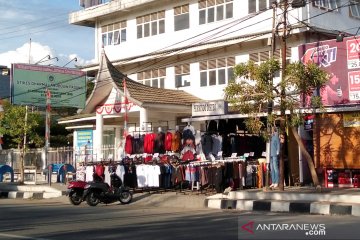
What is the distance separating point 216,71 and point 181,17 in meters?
3.81

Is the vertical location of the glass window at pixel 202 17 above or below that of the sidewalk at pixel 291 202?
above

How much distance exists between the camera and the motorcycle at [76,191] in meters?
16.7

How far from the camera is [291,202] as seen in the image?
44.5 feet

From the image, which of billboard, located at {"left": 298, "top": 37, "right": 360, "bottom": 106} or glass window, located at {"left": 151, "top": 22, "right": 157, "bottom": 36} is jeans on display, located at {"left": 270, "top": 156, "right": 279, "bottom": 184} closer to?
billboard, located at {"left": 298, "top": 37, "right": 360, "bottom": 106}

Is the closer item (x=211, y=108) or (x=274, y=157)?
(x=274, y=157)

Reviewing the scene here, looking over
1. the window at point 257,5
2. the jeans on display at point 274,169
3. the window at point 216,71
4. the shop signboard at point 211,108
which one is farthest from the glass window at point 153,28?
the jeans on display at point 274,169

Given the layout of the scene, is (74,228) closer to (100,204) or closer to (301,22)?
(100,204)

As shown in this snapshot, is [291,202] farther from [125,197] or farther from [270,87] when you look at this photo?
[125,197]

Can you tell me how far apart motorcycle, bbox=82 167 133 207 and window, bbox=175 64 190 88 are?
10.6 meters

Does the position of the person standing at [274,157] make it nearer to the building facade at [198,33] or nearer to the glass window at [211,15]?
the building facade at [198,33]

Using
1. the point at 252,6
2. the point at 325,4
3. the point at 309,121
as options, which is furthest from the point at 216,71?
the point at 309,121

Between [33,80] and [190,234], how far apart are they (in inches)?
775

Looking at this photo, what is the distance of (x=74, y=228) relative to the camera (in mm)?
10711

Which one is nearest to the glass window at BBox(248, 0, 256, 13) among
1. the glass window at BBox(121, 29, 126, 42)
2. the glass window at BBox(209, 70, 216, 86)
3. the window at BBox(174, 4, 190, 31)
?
the glass window at BBox(209, 70, 216, 86)
